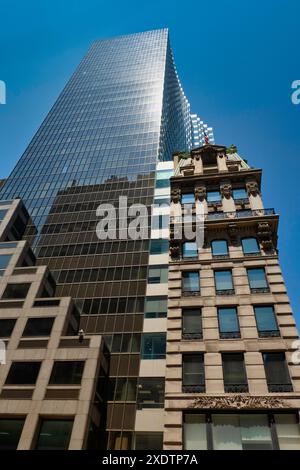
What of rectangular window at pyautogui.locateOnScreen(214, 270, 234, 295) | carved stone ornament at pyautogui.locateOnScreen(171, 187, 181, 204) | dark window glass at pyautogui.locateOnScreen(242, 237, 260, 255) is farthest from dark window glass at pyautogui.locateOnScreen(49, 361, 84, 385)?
carved stone ornament at pyautogui.locateOnScreen(171, 187, 181, 204)

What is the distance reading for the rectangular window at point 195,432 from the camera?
1808cm

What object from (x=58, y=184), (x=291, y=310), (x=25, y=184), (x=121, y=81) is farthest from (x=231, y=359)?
(x=121, y=81)

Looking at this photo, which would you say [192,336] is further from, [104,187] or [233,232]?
[104,187]

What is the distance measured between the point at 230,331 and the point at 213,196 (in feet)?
48.4

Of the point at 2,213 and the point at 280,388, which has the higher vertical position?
the point at 2,213

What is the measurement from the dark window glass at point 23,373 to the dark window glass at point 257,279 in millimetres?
17212

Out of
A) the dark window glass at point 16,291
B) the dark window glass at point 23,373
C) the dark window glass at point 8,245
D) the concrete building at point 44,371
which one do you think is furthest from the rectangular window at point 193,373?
the dark window glass at point 8,245

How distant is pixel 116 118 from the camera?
232ft

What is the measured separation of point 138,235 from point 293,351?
73.6ft

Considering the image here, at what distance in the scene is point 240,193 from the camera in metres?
32.5

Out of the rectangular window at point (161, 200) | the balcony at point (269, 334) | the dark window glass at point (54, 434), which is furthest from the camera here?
the rectangular window at point (161, 200)

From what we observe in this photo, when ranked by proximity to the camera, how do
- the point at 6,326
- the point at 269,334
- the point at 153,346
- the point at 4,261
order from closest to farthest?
1. the point at 269,334
2. the point at 153,346
3. the point at 6,326
4. the point at 4,261

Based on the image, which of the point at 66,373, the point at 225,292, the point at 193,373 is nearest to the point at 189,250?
the point at 225,292

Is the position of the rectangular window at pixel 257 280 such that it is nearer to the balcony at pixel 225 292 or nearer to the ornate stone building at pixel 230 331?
the ornate stone building at pixel 230 331
